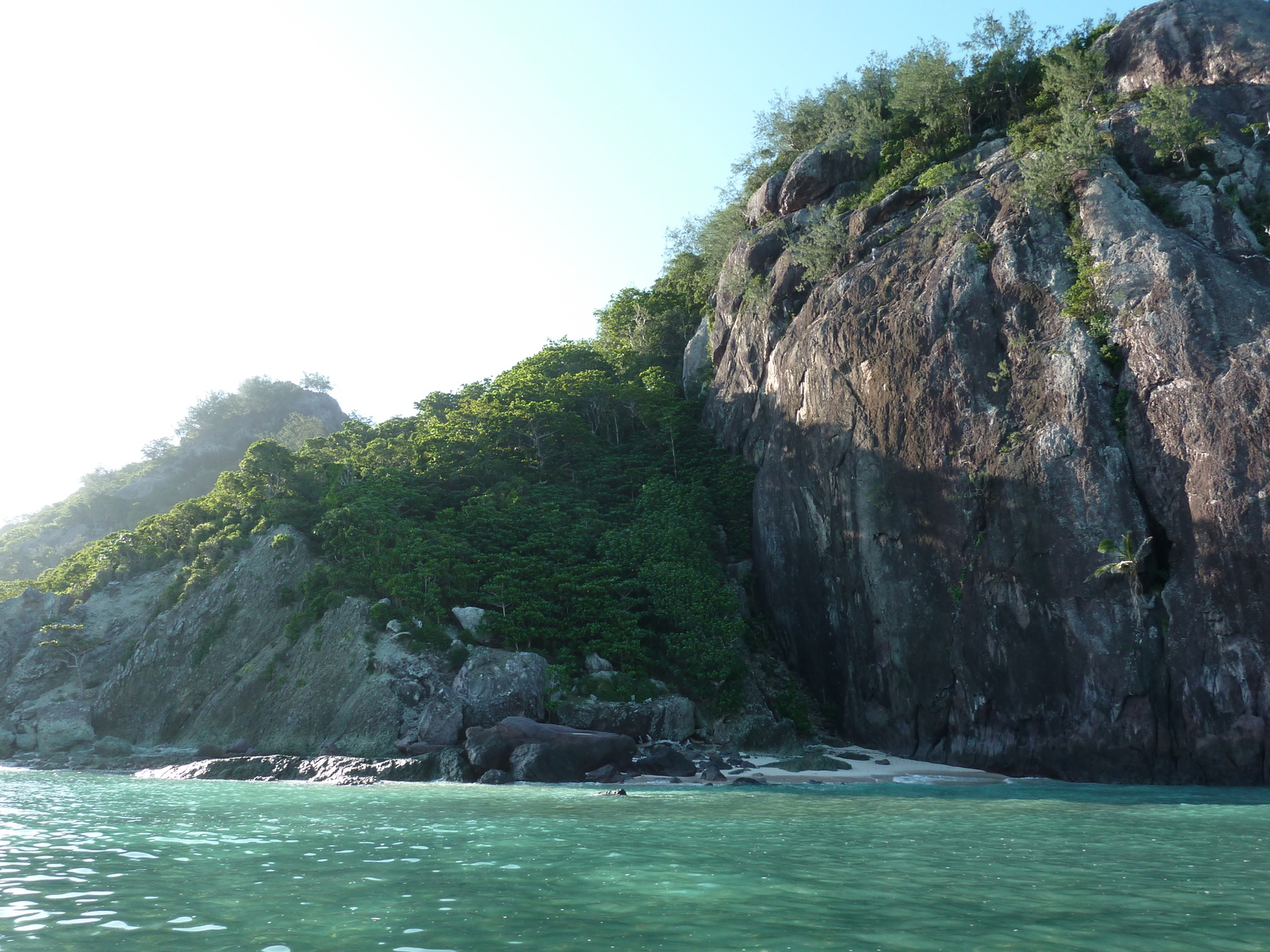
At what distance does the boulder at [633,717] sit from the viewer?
31719 millimetres

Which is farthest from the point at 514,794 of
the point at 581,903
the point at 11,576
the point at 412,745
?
the point at 11,576

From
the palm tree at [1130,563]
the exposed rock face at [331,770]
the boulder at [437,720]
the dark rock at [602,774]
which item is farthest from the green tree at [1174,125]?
the exposed rock face at [331,770]

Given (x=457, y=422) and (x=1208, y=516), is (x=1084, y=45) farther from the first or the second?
(x=457, y=422)

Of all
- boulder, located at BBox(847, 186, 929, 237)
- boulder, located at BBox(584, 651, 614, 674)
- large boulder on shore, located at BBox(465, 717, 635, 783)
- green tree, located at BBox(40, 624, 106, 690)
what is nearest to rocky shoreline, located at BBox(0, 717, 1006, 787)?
large boulder on shore, located at BBox(465, 717, 635, 783)

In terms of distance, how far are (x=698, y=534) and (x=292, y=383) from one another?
81485 millimetres

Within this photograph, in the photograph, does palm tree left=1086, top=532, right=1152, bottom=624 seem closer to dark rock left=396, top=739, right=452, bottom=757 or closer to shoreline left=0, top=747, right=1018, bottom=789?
shoreline left=0, top=747, right=1018, bottom=789

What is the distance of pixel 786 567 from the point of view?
38.7 meters

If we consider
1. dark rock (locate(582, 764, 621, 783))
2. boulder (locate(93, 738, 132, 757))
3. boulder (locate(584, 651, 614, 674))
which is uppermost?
boulder (locate(584, 651, 614, 674))

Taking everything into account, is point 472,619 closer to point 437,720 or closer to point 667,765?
point 437,720

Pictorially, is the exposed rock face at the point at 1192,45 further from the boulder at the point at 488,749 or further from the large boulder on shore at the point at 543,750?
the boulder at the point at 488,749

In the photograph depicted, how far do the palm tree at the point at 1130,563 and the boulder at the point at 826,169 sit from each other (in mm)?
28355

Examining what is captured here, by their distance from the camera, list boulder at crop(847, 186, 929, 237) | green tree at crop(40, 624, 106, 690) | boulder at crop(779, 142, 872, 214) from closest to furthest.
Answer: green tree at crop(40, 624, 106, 690) → boulder at crop(847, 186, 929, 237) → boulder at crop(779, 142, 872, 214)

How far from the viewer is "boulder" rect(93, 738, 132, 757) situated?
115 ft

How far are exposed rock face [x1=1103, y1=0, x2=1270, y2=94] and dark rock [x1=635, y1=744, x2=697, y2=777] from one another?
35.8 meters
